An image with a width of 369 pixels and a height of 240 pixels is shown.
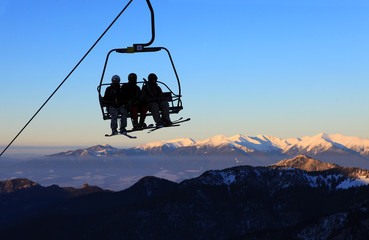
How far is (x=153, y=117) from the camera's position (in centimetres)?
2973

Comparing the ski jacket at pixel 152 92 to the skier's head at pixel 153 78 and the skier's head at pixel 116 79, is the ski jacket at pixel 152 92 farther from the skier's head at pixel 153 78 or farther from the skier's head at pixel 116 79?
the skier's head at pixel 116 79

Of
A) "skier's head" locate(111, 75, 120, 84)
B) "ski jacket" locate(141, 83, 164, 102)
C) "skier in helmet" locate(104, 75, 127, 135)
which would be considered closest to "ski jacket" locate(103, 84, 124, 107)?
"skier in helmet" locate(104, 75, 127, 135)

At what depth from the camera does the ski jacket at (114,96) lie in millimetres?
28906

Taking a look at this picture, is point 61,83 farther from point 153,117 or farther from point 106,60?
point 153,117

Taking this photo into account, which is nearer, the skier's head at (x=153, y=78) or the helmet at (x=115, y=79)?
the helmet at (x=115, y=79)

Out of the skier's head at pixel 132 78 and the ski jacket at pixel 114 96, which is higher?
the skier's head at pixel 132 78

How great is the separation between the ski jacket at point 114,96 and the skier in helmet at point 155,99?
4.73ft

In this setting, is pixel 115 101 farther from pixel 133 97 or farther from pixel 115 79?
pixel 115 79

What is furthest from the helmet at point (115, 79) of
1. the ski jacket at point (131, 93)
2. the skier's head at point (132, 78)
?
the skier's head at point (132, 78)

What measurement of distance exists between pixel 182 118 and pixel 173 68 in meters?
3.54

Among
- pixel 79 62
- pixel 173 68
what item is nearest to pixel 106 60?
pixel 173 68

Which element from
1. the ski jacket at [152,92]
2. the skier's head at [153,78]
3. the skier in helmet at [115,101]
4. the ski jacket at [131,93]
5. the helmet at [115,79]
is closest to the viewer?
the skier in helmet at [115,101]

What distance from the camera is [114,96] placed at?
28.9m

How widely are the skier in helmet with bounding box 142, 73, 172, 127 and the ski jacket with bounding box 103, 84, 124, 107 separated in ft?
4.73
